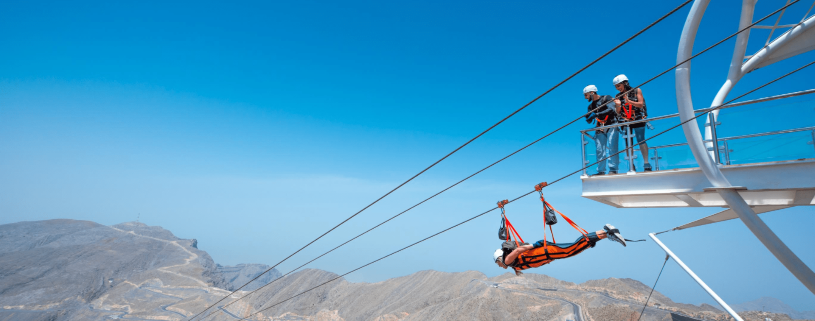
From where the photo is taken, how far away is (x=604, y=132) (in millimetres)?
8547

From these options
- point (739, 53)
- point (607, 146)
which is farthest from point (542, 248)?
point (739, 53)

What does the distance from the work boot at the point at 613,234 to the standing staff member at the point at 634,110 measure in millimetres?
3164

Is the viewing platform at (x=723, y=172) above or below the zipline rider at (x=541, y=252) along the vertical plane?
above

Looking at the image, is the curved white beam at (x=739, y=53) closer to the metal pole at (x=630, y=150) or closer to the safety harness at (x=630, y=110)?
the safety harness at (x=630, y=110)

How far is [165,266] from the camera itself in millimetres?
58469

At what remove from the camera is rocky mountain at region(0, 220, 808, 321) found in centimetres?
3034

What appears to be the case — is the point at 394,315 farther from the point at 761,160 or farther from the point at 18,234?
the point at 18,234

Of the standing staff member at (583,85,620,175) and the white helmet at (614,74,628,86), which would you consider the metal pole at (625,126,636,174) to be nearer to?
the standing staff member at (583,85,620,175)

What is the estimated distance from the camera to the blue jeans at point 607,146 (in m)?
8.36

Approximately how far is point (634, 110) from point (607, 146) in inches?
34.2

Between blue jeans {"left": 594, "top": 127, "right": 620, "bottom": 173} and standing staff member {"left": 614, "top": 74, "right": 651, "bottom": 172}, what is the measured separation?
0.70 feet

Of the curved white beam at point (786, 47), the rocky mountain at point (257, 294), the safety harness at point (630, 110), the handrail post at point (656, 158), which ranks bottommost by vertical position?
the rocky mountain at point (257, 294)

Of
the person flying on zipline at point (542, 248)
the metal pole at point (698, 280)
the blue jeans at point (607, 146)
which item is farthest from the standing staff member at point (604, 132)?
the metal pole at point (698, 280)

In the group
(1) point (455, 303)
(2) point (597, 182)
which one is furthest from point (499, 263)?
(1) point (455, 303)
